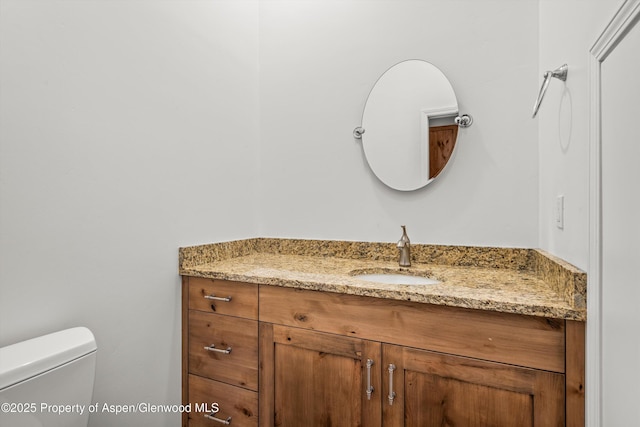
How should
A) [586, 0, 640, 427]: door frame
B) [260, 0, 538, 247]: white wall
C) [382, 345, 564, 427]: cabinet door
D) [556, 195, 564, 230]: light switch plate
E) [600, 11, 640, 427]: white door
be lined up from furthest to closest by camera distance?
[260, 0, 538, 247]: white wall
[556, 195, 564, 230]: light switch plate
[382, 345, 564, 427]: cabinet door
[586, 0, 640, 427]: door frame
[600, 11, 640, 427]: white door

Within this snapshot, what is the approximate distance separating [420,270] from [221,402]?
1.00 meters

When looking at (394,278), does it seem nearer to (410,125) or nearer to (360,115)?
(410,125)

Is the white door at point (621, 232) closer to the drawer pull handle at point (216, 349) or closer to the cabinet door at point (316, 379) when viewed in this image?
the cabinet door at point (316, 379)

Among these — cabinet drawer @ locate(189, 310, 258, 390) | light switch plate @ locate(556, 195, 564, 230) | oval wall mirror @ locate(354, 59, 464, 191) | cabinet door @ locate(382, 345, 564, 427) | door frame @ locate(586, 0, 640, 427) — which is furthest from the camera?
oval wall mirror @ locate(354, 59, 464, 191)

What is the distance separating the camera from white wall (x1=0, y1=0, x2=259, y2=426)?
41.4 inches

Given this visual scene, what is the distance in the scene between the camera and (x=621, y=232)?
72 cm

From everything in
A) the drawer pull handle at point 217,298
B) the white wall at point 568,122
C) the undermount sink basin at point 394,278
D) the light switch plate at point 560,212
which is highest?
the white wall at point 568,122

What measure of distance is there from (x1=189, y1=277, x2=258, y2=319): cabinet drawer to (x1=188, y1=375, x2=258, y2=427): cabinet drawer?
1.01 ft

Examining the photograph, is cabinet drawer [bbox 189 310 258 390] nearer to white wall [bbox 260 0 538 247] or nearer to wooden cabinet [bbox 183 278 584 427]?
wooden cabinet [bbox 183 278 584 427]

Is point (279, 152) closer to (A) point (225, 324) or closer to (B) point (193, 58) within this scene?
(B) point (193, 58)

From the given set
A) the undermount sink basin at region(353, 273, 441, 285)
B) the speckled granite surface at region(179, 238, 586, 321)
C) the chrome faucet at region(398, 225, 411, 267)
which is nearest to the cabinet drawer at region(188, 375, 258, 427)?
the speckled granite surface at region(179, 238, 586, 321)

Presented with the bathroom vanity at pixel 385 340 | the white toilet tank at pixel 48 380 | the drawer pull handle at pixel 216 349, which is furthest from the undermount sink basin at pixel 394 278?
the white toilet tank at pixel 48 380

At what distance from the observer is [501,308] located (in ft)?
3.29

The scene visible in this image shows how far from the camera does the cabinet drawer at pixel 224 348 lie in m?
1.41
